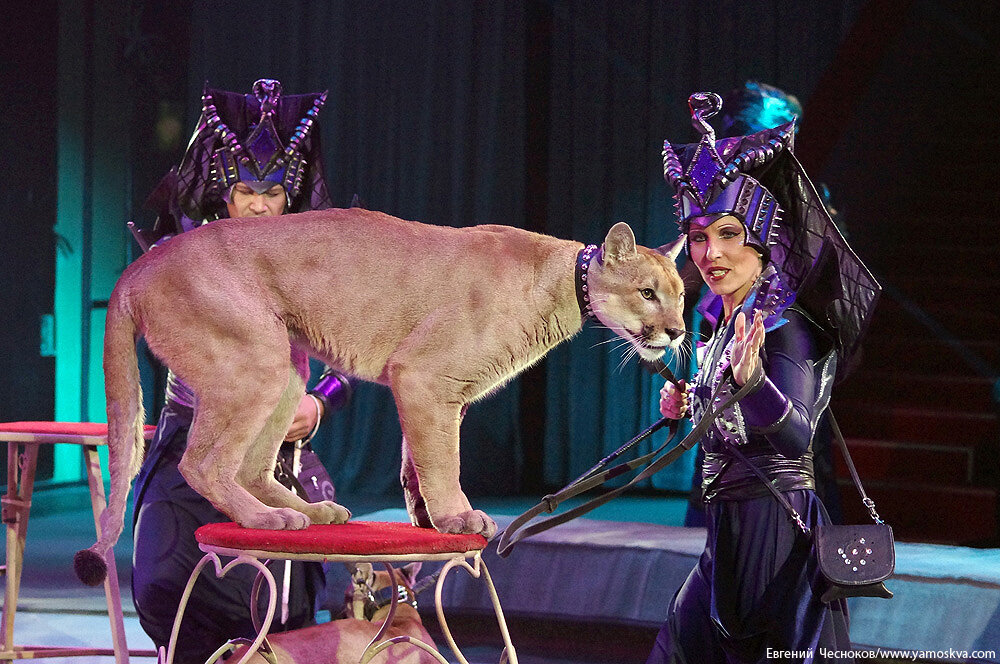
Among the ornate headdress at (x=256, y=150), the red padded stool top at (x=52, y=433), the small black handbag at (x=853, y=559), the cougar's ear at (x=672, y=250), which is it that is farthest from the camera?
the red padded stool top at (x=52, y=433)

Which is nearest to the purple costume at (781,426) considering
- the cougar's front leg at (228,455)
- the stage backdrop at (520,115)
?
the cougar's front leg at (228,455)

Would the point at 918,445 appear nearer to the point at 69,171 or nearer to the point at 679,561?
the point at 679,561

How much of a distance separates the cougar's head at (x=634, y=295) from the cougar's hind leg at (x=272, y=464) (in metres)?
0.61

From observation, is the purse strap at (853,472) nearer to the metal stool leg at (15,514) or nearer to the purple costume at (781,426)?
the purple costume at (781,426)

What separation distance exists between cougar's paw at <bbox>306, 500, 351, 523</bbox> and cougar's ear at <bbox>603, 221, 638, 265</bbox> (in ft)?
2.33

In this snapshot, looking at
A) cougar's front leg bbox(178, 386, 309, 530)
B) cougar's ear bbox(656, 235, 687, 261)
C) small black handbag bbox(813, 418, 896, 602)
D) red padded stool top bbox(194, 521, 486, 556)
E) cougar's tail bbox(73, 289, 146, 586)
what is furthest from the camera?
small black handbag bbox(813, 418, 896, 602)

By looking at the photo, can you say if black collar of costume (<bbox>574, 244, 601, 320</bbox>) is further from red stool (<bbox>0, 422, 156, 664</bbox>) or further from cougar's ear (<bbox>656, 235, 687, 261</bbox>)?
red stool (<bbox>0, 422, 156, 664</bbox>)

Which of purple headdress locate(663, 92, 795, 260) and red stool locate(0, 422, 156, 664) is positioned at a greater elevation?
purple headdress locate(663, 92, 795, 260)

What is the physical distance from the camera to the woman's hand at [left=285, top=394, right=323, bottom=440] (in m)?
2.72

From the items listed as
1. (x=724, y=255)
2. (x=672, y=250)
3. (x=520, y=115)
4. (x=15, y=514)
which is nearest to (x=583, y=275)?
(x=672, y=250)

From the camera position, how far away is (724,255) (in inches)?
101

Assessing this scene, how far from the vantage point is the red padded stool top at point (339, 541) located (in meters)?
1.80

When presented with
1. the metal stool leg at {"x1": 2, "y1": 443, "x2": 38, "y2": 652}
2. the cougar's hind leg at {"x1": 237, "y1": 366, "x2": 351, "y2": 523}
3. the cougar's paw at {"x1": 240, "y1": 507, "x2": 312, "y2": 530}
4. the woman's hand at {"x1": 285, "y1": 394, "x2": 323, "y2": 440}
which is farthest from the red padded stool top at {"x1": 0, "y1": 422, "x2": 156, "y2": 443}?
the cougar's paw at {"x1": 240, "y1": 507, "x2": 312, "y2": 530}

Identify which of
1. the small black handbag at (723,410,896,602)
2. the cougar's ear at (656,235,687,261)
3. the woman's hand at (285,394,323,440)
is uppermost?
the cougar's ear at (656,235,687,261)
